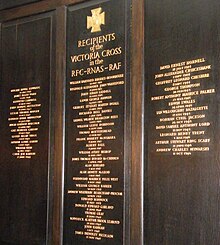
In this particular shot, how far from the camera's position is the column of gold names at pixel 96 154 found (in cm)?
372

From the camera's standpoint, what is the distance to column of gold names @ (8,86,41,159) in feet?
13.9

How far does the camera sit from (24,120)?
14.2 feet

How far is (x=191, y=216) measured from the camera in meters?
3.24

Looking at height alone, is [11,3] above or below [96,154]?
above

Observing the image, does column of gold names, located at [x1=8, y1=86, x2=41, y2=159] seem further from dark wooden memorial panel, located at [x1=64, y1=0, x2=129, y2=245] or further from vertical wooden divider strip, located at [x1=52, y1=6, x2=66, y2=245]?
dark wooden memorial panel, located at [x1=64, y1=0, x2=129, y2=245]

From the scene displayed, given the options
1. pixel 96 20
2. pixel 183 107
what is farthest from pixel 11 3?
pixel 183 107

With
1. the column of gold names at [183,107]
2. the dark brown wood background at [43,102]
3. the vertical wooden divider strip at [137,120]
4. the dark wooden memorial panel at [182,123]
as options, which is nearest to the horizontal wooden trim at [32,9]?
the dark brown wood background at [43,102]

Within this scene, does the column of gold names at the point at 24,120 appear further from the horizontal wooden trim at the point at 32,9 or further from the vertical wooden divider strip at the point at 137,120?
the vertical wooden divider strip at the point at 137,120

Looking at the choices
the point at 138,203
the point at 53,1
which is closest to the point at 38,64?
the point at 53,1

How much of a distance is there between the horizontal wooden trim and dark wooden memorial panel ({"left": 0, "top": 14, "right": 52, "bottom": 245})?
6 cm

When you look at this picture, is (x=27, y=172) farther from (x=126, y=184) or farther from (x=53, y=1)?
(x=53, y=1)

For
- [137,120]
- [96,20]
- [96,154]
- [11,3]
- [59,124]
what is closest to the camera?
[137,120]

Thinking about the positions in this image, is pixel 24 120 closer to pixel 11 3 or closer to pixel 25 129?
pixel 25 129

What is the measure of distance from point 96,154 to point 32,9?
4.89 ft
